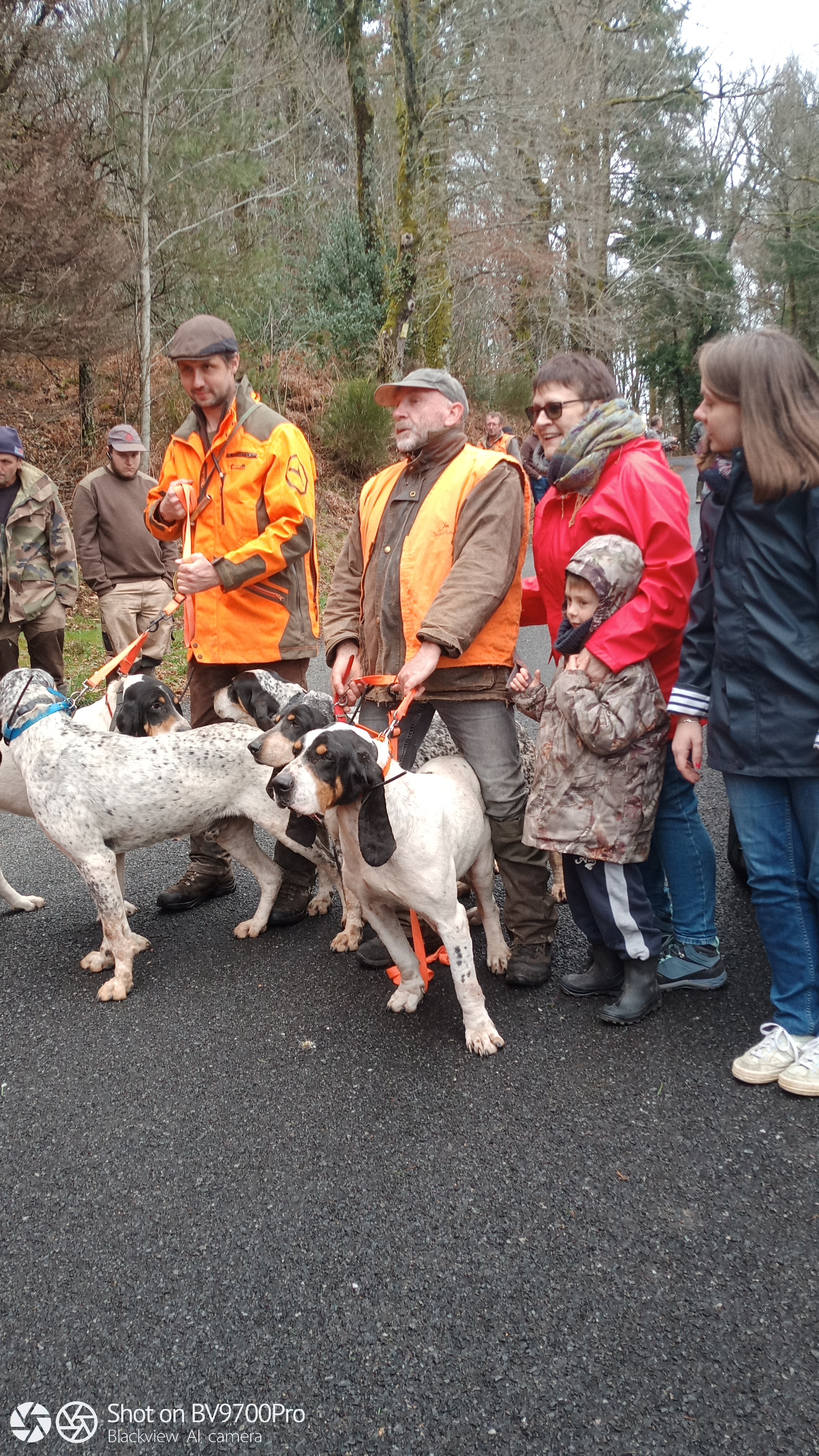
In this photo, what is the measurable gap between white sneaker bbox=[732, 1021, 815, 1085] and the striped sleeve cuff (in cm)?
107

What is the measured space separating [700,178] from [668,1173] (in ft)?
114

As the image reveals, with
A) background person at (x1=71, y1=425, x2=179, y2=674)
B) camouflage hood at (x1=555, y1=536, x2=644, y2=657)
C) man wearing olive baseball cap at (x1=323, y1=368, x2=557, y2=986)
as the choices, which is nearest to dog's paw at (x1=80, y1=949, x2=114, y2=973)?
man wearing olive baseball cap at (x1=323, y1=368, x2=557, y2=986)

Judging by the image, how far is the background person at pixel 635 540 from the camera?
3.38 metres

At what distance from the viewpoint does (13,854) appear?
19.4 feet

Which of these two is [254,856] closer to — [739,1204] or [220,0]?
[739,1204]

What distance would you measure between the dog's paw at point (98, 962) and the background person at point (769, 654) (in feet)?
8.82

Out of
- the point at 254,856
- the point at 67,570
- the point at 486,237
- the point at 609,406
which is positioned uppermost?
the point at 486,237

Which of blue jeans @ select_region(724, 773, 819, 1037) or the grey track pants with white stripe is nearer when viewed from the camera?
blue jeans @ select_region(724, 773, 819, 1037)

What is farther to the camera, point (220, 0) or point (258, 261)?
point (258, 261)

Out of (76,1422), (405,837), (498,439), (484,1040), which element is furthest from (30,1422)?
(498,439)

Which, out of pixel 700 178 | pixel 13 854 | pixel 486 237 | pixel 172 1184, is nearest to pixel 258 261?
pixel 486 237

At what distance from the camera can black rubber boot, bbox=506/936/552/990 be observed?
3.87m

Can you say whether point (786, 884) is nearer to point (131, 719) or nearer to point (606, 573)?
point (606, 573)

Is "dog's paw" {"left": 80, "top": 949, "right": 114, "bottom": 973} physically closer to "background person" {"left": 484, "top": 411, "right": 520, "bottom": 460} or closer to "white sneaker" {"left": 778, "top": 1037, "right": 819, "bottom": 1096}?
"white sneaker" {"left": 778, "top": 1037, "right": 819, "bottom": 1096}
